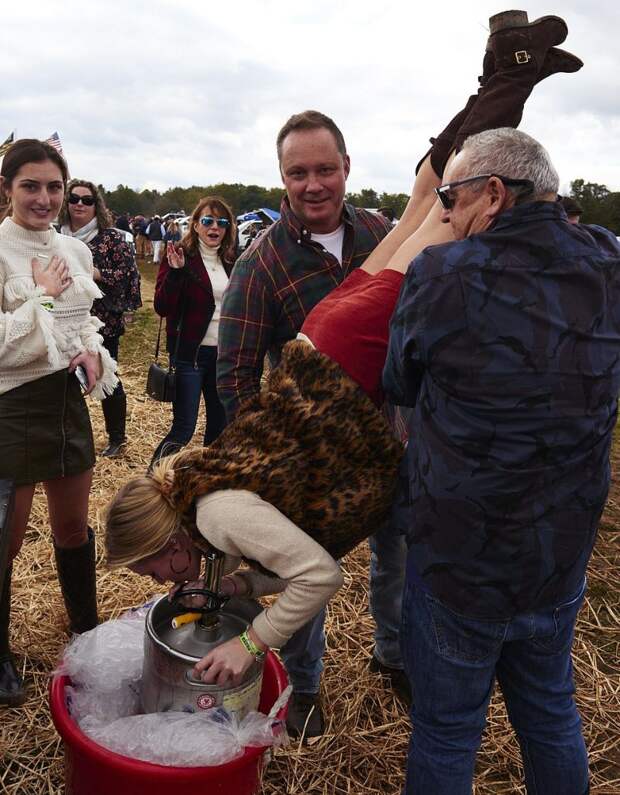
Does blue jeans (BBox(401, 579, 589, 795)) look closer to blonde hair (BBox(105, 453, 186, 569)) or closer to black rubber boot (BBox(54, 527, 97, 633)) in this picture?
blonde hair (BBox(105, 453, 186, 569))

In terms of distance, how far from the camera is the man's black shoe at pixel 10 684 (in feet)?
9.47

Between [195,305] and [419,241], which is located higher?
[419,241]

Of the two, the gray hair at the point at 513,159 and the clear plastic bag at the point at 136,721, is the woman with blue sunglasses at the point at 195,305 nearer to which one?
the clear plastic bag at the point at 136,721

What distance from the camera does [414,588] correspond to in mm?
1878

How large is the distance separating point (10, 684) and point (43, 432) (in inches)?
44.8

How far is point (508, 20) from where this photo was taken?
187 centimetres

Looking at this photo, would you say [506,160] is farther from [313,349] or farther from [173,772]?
[173,772]

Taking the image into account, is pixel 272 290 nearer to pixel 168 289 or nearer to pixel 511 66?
pixel 511 66

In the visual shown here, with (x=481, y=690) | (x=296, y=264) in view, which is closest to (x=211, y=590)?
(x=481, y=690)

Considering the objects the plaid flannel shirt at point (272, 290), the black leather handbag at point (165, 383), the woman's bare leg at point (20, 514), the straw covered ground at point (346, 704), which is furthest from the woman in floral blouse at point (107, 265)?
the plaid flannel shirt at point (272, 290)

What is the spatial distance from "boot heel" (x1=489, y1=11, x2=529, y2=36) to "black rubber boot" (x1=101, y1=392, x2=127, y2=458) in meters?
4.75

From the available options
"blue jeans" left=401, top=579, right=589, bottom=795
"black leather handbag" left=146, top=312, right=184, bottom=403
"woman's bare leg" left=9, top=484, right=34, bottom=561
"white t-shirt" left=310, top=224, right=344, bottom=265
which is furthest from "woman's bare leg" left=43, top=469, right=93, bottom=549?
"black leather handbag" left=146, top=312, right=184, bottom=403

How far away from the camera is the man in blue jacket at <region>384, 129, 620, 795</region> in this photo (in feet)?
5.19

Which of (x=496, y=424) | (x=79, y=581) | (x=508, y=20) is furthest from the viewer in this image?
(x=79, y=581)
